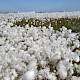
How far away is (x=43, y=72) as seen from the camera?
6.29 m

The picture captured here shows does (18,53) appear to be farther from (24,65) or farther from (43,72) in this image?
(43,72)

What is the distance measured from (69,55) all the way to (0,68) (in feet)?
7.61

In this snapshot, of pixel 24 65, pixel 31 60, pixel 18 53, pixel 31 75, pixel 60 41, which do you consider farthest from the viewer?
pixel 60 41

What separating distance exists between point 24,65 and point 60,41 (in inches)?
138

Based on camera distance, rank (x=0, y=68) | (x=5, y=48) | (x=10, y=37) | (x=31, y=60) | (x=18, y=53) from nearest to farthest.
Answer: (x=0, y=68), (x=31, y=60), (x=18, y=53), (x=5, y=48), (x=10, y=37)

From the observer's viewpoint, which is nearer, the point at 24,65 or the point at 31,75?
the point at 31,75

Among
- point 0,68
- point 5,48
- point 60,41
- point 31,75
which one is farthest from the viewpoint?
point 60,41

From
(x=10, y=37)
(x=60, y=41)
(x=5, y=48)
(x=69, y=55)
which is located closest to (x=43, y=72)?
(x=69, y=55)

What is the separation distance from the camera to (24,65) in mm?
6680

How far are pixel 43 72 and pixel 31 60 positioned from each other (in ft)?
3.01

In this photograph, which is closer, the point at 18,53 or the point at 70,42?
the point at 18,53

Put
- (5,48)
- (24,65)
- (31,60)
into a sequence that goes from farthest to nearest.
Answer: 1. (5,48)
2. (31,60)
3. (24,65)

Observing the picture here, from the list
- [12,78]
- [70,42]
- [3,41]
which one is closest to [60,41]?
[70,42]

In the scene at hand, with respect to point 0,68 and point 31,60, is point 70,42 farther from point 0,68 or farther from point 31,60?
point 0,68
